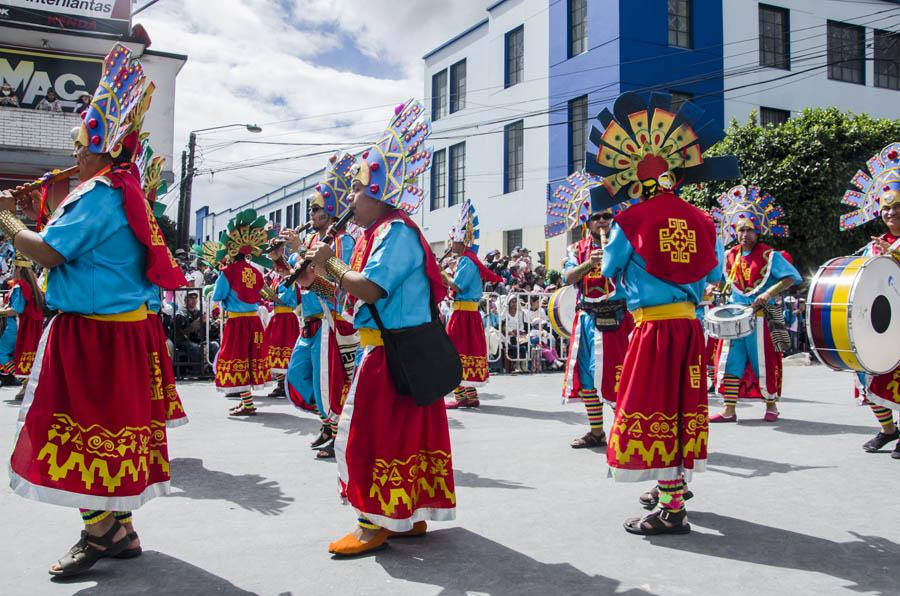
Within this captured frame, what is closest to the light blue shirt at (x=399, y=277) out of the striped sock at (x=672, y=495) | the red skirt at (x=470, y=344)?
the striped sock at (x=672, y=495)

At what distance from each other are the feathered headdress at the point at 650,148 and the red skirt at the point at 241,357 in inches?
214

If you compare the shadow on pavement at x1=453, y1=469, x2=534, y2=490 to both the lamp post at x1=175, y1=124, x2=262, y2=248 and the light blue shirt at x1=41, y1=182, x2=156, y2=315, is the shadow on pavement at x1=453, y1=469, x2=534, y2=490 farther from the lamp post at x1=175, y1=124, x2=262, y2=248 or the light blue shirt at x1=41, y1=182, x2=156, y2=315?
the lamp post at x1=175, y1=124, x2=262, y2=248

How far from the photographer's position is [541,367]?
14.1 m

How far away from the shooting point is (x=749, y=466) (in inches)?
229

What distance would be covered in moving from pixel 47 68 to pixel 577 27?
50.8ft

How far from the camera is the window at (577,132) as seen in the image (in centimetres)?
2217

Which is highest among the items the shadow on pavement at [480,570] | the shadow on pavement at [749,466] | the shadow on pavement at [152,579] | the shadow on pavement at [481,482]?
the shadow on pavement at [749,466]

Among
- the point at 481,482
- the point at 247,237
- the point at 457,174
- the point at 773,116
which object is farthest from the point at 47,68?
the point at 481,482

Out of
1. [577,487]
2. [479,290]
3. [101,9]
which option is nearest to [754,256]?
[479,290]

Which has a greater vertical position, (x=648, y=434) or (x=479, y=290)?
(x=479, y=290)

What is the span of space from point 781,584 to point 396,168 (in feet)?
8.75

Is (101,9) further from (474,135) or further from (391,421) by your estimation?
(391,421)

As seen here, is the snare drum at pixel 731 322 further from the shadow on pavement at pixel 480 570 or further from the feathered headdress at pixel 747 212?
the shadow on pavement at pixel 480 570

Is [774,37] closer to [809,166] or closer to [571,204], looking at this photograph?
[809,166]
